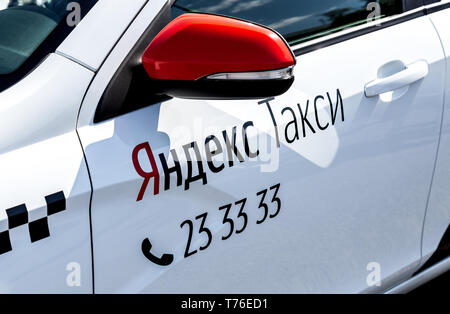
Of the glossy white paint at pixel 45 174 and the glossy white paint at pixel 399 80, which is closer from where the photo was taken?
the glossy white paint at pixel 45 174

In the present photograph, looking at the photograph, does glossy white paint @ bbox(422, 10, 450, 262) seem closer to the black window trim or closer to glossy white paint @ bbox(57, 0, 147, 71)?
the black window trim

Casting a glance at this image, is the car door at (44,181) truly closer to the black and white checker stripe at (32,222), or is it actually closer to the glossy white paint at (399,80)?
the black and white checker stripe at (32,222)

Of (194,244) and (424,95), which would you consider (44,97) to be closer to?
(194,244)

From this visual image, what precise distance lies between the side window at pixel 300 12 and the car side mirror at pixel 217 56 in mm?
201

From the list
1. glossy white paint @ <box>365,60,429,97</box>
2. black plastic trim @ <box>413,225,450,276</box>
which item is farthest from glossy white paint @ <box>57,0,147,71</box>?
black plastic trim @ <box>413,225,450,276</box>

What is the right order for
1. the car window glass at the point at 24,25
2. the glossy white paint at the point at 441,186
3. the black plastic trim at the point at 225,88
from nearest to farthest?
the black plastic trim at the point at 225,88, the car window glass at the point at 24,25, the glossy white paint at the point at 441,186

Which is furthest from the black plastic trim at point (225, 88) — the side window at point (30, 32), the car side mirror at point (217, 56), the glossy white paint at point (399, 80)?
the glossy white paint at point (399, 80)

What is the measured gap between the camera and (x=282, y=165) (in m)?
1.41

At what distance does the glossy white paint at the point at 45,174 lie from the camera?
111cm

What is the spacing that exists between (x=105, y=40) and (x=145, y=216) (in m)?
0.39

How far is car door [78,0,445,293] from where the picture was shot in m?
1.24

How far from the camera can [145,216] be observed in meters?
1.24

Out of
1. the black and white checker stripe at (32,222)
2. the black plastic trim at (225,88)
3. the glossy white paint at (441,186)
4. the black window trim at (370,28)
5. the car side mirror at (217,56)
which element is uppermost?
the car side mirror at (217,56)
